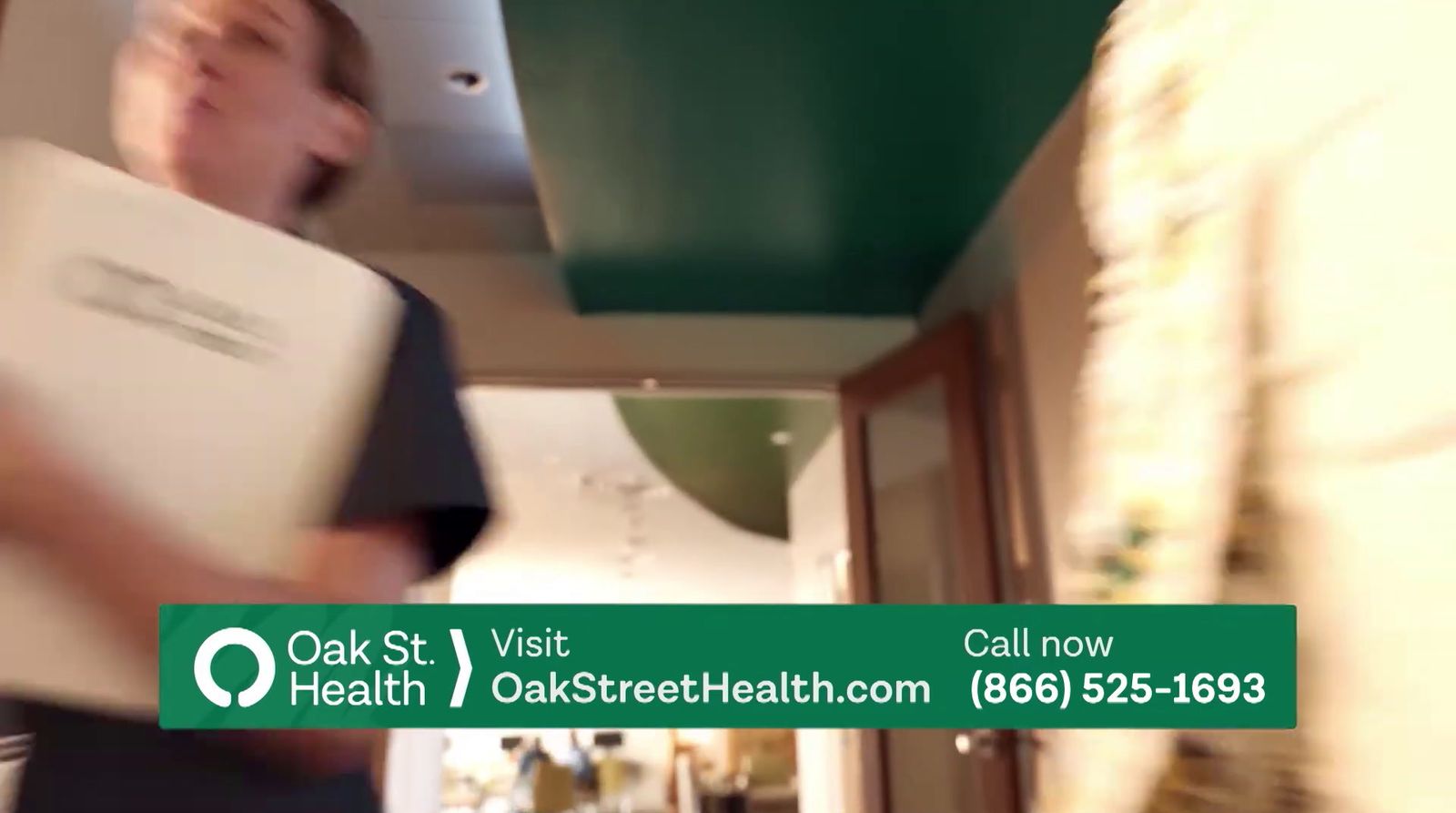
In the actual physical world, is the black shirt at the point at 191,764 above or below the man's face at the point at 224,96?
below

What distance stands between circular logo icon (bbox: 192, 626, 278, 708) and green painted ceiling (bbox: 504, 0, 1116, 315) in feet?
3.43

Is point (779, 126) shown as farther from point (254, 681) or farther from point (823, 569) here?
point (823, 569)

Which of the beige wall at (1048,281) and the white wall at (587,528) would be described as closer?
the beige wall at (1048,281)

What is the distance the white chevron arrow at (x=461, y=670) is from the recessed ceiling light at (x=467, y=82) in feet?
4.28

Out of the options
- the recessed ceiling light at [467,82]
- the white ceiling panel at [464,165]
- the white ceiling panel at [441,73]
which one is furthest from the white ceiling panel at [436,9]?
the white ceiling panel at [464,165]

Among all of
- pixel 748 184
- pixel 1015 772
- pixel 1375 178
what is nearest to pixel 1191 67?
pixel 1375 178

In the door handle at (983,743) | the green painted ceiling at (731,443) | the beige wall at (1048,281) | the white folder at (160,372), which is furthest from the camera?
the green painted ceiling at (731,443)

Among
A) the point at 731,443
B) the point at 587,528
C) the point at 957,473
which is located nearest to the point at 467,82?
the point at 957,473

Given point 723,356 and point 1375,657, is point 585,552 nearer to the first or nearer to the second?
point 723,356

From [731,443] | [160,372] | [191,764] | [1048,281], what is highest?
[731,443]

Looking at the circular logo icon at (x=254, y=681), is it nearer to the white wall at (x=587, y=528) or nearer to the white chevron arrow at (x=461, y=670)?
the white chevron arrow at (x=461, y=670)

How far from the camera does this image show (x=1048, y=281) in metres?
1.74

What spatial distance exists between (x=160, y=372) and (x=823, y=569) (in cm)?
310

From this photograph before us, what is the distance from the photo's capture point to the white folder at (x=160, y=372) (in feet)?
1.29
